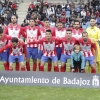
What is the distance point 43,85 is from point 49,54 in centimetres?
Result: 222

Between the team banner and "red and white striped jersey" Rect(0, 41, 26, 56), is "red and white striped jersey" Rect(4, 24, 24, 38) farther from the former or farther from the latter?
the team banner

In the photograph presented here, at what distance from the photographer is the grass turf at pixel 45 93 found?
11117 millimetres

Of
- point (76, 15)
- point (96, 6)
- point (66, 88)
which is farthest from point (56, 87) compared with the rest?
point (96, 6)

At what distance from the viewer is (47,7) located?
30.1 metres

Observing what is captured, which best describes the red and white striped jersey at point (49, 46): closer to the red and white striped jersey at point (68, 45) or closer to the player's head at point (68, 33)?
the red and white striped jersey at point (68, 45)

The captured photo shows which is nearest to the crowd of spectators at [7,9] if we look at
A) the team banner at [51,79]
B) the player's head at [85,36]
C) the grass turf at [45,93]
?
the player's head at [85,36]

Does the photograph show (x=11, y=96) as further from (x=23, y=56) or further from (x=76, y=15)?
(x=76, y=15)

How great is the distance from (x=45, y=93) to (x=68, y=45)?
272cm

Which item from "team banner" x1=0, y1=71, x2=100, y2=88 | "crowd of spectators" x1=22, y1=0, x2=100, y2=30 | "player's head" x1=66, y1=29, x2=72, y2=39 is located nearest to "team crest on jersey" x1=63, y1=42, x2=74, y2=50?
"player's head" x1=66, y1=29, x2=72, y2=39

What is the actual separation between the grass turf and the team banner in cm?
18

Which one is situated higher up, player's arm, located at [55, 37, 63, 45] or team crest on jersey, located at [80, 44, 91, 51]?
player's arm, located at [55, 37, 63, 45]

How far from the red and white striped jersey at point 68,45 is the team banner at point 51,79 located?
7.76ft

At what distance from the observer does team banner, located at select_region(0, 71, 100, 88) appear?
1168cm

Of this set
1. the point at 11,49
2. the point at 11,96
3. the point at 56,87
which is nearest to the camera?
the point at 11,96
